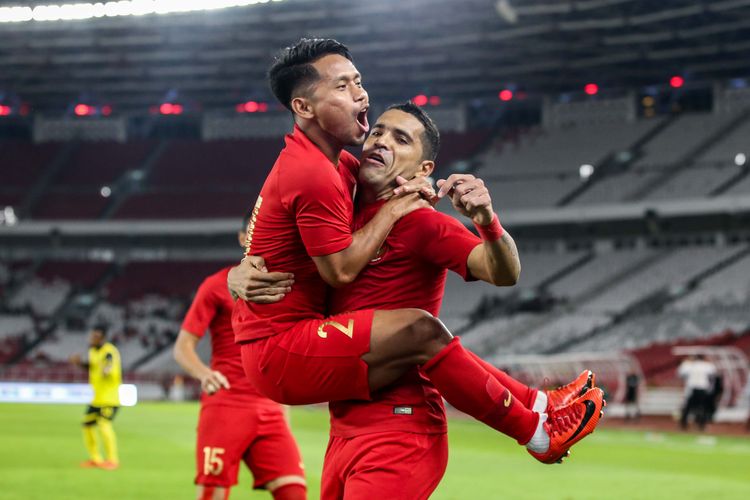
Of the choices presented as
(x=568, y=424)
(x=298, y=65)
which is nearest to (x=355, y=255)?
(x=298, y=65)

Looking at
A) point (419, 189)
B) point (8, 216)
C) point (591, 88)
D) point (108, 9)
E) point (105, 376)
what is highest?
point (591, 88)

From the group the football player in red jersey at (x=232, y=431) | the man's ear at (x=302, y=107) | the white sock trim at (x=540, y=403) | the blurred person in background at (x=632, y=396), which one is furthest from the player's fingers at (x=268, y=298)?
the blurred person in background at (x=632, y=396)

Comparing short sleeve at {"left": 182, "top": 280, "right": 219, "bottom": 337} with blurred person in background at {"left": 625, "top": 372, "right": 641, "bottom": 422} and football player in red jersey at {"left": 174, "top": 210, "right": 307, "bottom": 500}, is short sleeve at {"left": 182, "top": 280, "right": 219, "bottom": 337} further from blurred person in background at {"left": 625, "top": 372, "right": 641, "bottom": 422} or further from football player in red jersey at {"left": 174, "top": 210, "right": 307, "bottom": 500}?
blurred person in background at {"left": 625, "top": 372, "right": 641, "bottom": 422}

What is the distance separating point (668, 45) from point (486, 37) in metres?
7.18

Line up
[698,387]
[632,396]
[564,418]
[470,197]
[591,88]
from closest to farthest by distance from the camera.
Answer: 1. [470,197]
2. [564,418]
3. [698,387]
4. [632,396]
5. [591,88]

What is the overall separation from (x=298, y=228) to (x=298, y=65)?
861 mm

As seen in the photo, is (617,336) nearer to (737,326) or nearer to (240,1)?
(737,326)

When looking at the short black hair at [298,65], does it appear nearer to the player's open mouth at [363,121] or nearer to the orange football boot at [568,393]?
the player's open mouth at [363,121]

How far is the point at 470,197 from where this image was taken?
449 centimetres

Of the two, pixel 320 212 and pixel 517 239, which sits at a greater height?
pixel 517 239

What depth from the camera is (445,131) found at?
51.1 m

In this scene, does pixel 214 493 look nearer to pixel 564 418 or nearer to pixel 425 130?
pixel 564 418

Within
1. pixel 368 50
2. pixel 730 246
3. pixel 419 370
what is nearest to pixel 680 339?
pixel 730 246

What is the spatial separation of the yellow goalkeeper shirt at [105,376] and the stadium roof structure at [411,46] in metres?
22.1
